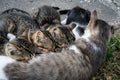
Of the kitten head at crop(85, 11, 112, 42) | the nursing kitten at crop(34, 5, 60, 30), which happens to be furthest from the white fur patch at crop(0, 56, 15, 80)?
the kitten head at crop(85, 11, 112, 42)

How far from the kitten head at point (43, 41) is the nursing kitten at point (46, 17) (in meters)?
0.43

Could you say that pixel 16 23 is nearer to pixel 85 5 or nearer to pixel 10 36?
pixel 10 36

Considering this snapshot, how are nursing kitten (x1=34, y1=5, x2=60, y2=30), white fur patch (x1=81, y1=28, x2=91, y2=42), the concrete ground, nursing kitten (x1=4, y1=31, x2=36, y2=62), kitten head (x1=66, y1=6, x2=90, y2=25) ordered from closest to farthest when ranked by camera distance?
Answer: nursing kitten (x1=4, y1=31, x2=36, y2=62) → white fur patch (x1=81, y1=28, x2=91, y2=42) → nursing kitten (x1=34, y1=5, x2=60, y2=30) → kitten head (x1=66, y1=6, x2=90, y2=25) → the concrete ground

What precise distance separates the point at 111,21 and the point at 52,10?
1.09 meters

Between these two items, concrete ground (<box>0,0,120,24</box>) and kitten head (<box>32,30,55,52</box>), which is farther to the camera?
concrete ground (<box>0,0,120,24</box>)

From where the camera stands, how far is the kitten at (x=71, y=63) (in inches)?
126

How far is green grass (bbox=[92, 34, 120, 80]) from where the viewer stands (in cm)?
399

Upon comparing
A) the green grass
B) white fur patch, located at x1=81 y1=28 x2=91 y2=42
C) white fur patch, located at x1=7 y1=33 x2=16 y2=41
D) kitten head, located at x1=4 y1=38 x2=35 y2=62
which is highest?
white fur patch, located at x1=7 y1=33 x2=16 y2=41

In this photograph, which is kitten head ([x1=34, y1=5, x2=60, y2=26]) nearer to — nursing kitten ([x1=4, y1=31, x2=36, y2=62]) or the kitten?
the kitten

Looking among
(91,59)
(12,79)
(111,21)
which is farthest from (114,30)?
(12,79)

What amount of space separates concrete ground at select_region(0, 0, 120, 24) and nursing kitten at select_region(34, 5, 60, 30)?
86 centimetres

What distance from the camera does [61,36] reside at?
351 centimetres

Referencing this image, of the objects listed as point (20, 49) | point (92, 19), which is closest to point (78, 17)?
point (92, 19)

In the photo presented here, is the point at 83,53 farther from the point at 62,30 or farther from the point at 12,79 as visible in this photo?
the point at 12,79
